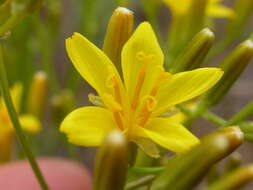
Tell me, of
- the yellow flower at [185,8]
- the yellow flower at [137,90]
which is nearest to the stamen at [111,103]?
the yellow flower at [137,90]

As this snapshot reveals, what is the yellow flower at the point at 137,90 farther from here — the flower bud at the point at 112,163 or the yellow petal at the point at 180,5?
the yellow petal at the point at 180,5

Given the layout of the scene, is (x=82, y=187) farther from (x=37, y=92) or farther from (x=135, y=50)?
(x=135, y=50)

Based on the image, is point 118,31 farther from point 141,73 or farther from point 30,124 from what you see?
point 30,124

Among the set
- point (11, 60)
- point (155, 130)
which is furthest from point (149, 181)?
point (11, 60)

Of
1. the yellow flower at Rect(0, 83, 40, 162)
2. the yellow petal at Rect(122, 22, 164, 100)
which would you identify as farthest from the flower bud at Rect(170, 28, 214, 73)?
the yellow flower at Rect(0, 83, 40, 162)

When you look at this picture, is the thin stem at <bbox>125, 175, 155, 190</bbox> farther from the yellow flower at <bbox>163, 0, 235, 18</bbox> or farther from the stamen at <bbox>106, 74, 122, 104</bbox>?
the yellow flower at <bbox>163, 0, 235, 18</bbox>

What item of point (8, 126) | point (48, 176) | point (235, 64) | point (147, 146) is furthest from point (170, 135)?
point (48, 176)
